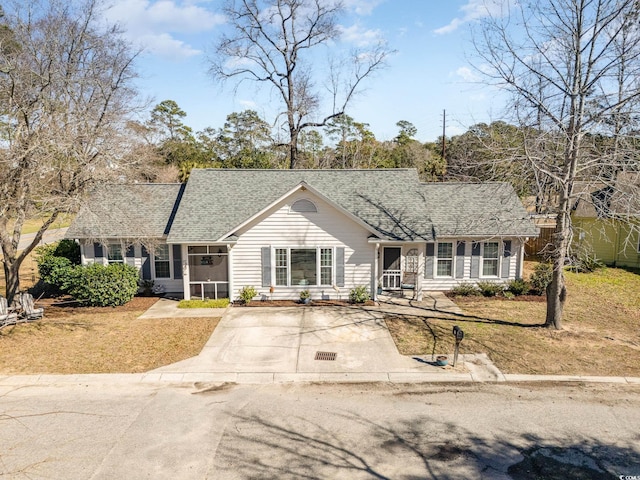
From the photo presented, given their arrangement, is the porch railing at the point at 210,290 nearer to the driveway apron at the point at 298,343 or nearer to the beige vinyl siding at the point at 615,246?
the driveway apron at the point at 298,343

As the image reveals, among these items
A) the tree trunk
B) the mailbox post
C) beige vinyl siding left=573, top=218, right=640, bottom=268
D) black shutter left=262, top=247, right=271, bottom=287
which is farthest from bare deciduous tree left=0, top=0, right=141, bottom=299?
beige vinyl siding left=573, top=218, right=640, bottom=268

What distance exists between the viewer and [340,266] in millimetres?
17188

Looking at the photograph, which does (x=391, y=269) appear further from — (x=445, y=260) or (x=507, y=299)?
(x=507, y=299)

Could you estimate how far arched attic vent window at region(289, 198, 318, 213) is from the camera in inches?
660

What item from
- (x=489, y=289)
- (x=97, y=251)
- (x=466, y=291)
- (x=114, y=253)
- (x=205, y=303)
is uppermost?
Result: (x=97, y=251)

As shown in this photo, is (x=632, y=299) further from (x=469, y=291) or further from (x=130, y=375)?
(x=130, y=375)

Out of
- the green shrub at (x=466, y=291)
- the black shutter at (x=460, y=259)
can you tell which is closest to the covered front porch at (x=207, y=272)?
the green shrub at (x=466, y=291)

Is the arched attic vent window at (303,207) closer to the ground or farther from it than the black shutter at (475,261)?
farther from it

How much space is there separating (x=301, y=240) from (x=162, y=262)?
249 inches

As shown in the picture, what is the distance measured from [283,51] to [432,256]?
21432 millimetres

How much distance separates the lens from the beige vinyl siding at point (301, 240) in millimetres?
16844

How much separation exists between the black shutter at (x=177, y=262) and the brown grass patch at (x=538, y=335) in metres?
9.21

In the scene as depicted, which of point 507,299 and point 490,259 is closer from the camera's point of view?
point 507,299

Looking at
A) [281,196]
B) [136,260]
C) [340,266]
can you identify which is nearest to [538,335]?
[340,266]
